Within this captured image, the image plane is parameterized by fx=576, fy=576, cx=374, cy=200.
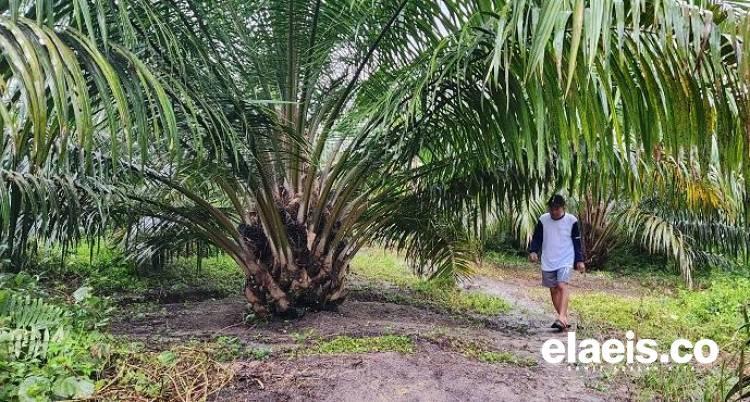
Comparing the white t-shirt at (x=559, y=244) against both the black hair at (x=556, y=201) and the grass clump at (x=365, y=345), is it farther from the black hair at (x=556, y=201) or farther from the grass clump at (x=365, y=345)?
the grass clump at (x=365, y=345)

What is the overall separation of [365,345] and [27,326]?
5.34ft

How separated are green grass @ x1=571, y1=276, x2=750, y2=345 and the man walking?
0.48 m

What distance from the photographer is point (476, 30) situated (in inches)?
94.6

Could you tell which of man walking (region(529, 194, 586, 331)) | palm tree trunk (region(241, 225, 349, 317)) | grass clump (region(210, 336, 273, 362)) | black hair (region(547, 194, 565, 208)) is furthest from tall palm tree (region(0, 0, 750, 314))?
grass clump (region(210, 336, 273, 362))

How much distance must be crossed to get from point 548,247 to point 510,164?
3.42 ft

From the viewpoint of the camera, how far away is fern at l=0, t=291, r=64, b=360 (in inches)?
90.8

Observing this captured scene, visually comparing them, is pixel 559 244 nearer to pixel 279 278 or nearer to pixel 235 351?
pixel 279 278

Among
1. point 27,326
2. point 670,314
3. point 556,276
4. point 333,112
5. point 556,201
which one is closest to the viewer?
point 27,326

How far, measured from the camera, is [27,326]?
251 cm

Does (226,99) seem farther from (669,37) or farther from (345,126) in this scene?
(669,37)

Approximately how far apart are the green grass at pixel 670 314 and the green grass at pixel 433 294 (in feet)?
2.74

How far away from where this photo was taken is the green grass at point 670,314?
4402 millimetres

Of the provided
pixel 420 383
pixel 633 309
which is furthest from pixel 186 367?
pixel 633 309

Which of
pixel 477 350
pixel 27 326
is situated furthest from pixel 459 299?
pixel 27 326
